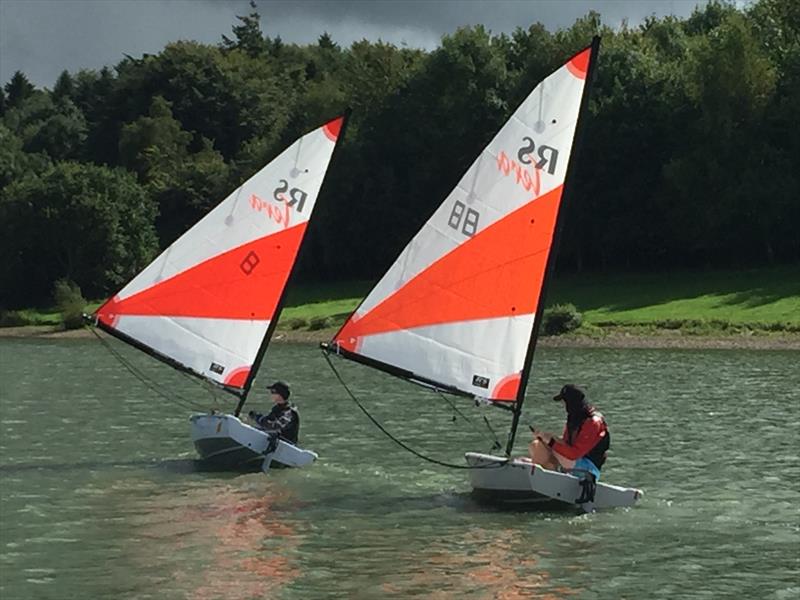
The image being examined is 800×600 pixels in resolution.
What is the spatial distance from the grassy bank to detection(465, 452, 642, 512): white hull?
4072 cm

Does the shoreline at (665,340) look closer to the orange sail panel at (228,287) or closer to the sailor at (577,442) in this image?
the orange sail panel at (228,287)

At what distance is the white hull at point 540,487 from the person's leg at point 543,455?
0.38 meters

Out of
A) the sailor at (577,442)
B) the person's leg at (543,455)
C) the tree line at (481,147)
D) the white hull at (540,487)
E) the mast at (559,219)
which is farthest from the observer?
the tree line at (481,147)

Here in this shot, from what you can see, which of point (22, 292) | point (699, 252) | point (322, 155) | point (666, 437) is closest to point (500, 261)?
point (322, 155)

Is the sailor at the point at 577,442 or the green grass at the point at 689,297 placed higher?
the green grass at the point at 689,297

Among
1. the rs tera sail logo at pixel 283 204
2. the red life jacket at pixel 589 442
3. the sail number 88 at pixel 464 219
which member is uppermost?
the rs tera sail logo at pixel 283 204

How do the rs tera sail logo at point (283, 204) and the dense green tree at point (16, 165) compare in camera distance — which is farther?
the dense green tree at point (16, 165)

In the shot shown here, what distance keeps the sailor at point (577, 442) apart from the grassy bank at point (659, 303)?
40.9m

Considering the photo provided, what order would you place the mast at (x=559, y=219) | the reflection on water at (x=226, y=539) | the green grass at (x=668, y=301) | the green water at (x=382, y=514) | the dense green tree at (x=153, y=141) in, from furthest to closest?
1. the dense green tree at (x=153, y=141)
2. the green grass at (x=668, y=301)
3. the mast at (x=559, y=219)
4. the green water at (x=382, y=514)
5. the reflection on water at (x=226, y=539)

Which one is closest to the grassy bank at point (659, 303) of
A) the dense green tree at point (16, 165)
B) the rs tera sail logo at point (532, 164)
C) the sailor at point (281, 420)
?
the dense green tree at point (16, 165)

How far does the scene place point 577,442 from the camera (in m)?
20.7

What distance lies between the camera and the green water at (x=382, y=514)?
16.9m


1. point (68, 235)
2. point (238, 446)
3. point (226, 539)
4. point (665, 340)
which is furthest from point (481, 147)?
point (226, 539)

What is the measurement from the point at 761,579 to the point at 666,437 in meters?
14.0
